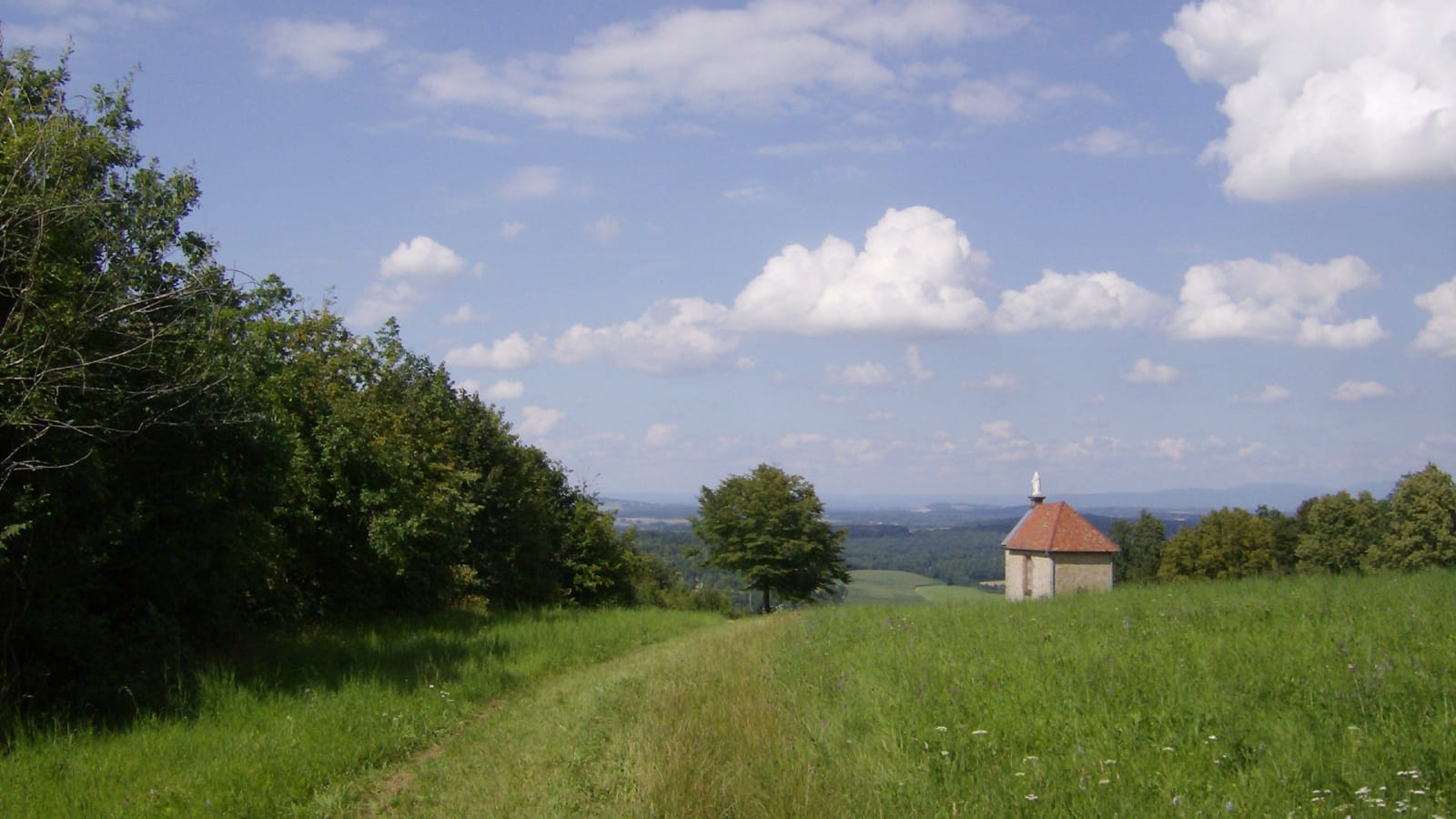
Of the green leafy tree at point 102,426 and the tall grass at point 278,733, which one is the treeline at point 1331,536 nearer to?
the tall grass at point 278,733

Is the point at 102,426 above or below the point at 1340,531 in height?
above

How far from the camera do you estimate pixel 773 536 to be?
54.6 meters

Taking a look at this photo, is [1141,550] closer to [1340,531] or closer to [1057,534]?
[1340,531]

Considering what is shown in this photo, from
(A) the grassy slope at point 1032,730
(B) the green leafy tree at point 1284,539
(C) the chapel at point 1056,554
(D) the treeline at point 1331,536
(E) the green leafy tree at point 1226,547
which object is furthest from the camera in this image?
(B) the green leafy tree at point 1284,539

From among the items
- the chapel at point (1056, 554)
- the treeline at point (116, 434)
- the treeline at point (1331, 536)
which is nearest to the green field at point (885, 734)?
the treeline at point (116, 434)

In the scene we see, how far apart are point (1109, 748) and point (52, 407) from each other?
32.3 ft

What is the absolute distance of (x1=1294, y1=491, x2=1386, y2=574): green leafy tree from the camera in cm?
5562

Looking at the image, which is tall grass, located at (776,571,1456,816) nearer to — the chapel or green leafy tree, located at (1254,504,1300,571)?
the chapel

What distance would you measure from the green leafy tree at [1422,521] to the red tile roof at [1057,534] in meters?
14.4

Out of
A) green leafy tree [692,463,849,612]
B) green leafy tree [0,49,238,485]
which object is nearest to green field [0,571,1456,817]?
green leafy tree [0,49,238,485]

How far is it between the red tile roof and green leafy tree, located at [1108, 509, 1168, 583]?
47.4 metres

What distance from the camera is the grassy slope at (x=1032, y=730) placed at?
5.66 meters

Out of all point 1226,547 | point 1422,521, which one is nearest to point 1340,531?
point 1226,547

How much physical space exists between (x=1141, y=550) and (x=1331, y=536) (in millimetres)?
28990
